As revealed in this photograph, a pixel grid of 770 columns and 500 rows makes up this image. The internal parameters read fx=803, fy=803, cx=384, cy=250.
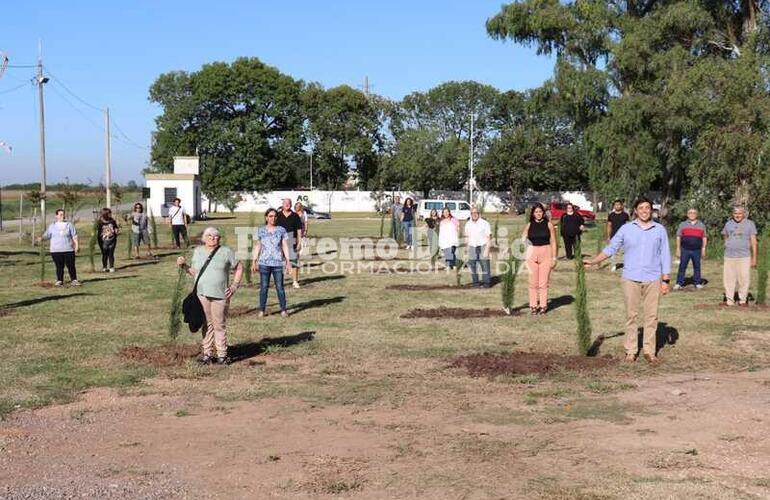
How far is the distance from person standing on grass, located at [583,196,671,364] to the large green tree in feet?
204

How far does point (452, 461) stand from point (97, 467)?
7.88 feet

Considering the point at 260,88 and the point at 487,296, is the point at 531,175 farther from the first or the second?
the point at 487,296

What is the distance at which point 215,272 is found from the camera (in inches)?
336

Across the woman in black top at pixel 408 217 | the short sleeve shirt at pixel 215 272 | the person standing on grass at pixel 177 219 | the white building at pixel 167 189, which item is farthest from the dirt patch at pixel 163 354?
the white building at pixel 167 189

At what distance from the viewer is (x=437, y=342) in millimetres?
10188

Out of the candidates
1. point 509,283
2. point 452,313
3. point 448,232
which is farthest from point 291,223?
point 509,283

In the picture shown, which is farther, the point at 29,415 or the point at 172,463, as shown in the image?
the point at 29,415

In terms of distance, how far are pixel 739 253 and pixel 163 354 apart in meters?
8.92

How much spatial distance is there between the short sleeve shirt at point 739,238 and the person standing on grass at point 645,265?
15.1 feet

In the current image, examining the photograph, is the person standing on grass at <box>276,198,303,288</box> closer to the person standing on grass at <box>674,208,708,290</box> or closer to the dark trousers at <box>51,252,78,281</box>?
the dark trousers at <box>51,252,78,281</box>

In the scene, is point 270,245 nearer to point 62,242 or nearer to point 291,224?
point 291,224

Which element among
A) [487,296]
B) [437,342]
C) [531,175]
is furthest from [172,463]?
[531,175]

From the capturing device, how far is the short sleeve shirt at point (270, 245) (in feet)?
38.3

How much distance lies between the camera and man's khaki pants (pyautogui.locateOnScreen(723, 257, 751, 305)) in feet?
42.1
